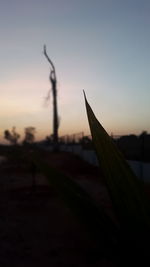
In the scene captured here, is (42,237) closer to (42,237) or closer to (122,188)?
(42,237)

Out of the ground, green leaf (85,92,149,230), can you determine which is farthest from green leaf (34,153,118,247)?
the ground

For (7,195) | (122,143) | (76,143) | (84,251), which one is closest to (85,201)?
(84,251)

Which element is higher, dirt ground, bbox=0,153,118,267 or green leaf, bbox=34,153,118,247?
green leaf, bbox=34,153,118,247

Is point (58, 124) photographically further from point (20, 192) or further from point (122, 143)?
point (20, 192)

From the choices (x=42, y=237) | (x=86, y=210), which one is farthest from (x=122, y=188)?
(x=42, y=237)

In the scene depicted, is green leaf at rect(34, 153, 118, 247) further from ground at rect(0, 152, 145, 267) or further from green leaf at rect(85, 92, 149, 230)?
ground at rect(0, 152, 145, 267)

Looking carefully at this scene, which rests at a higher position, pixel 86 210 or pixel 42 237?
pixel 86 210

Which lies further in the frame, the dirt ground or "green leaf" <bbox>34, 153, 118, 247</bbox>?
the dirt ground

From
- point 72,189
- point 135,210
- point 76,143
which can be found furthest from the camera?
point 76,143
